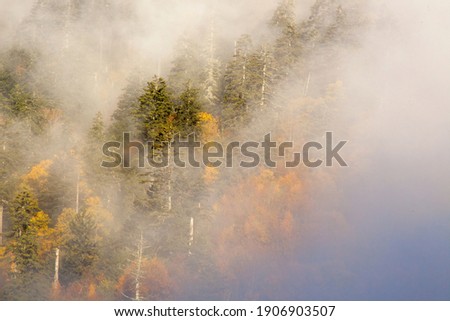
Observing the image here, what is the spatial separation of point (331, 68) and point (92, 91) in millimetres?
28040

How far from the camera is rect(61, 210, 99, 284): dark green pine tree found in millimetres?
38062

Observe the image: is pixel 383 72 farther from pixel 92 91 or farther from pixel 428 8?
pixel 92 91

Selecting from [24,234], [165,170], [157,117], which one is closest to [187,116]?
[157,117]

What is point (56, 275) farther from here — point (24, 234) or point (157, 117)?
point (157, 117)

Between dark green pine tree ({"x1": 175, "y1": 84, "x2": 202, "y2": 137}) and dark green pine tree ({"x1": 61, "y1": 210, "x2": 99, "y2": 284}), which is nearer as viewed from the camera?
dark green pine tree ({"x1": 61, "y1": 210, "x2": 99, "y2": 284})

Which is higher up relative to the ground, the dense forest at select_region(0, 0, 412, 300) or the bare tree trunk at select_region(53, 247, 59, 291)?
the dense forest at select_region(0, 0, 412, 300)

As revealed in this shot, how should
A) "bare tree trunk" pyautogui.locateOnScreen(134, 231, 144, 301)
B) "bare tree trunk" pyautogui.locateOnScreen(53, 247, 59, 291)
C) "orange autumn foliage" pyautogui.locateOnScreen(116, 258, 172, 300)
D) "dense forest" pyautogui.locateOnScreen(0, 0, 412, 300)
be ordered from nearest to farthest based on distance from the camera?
1. "bare tree trunk" pyautogui.locateOnScreen(134, 231, 144, 301)
2. "orange autumn foliage" pyautogui.locateOnScreen(116, 258, 172, 300)
3. "dense forest" pyautogui.locateOnScreen(0, 0, 412, 300)
4. "bare tree trunk" pyautogui.locateOnScreen(53, 247, 59, 291)

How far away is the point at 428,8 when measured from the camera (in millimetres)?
70938

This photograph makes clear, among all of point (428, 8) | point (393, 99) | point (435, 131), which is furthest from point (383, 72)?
point (428, 8)

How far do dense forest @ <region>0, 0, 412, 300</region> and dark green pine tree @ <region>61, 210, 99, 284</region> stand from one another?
92 mm

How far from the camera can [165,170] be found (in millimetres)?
38875

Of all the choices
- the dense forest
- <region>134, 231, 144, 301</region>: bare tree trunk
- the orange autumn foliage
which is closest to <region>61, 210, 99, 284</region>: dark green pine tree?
the dense forest

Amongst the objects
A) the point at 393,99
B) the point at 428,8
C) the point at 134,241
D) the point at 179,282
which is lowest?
the point at 179,282

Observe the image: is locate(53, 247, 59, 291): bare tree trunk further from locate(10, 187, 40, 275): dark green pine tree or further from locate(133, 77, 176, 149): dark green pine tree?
locate(133, 77, 176, 149): dark green pine tree
